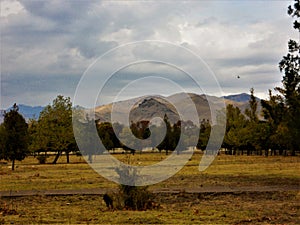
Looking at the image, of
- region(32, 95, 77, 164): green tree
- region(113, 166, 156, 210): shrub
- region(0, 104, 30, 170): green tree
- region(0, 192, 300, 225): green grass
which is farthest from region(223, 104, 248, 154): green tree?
region(113, 166, 156, 210): shrub

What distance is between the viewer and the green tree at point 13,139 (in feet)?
148

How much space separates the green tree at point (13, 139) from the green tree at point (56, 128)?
1463 cm

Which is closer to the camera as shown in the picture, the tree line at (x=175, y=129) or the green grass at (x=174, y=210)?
the green grass at (x=174, y=210)

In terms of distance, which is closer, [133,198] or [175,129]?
[133,198]

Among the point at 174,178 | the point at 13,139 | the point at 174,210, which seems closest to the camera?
the point at 174,210

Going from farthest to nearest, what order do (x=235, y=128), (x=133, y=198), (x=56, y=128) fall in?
(x=235, y=128)
(x=56, y=128)
(x=133, y=198)

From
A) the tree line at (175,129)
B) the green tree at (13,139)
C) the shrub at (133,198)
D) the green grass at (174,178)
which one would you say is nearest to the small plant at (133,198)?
the shrub at (133,198)

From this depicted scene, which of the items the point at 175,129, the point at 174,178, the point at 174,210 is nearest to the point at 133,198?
the point at 174,210

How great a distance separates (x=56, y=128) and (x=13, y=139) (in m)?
17.1

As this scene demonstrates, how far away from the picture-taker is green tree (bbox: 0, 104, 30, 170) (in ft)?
148

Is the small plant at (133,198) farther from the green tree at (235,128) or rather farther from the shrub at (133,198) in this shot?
the green tree at (235,128)

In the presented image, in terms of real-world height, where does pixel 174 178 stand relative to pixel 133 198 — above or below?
below

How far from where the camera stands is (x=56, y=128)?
205 feet

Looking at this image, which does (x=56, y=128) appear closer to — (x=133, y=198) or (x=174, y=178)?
(x=174, y=178)
